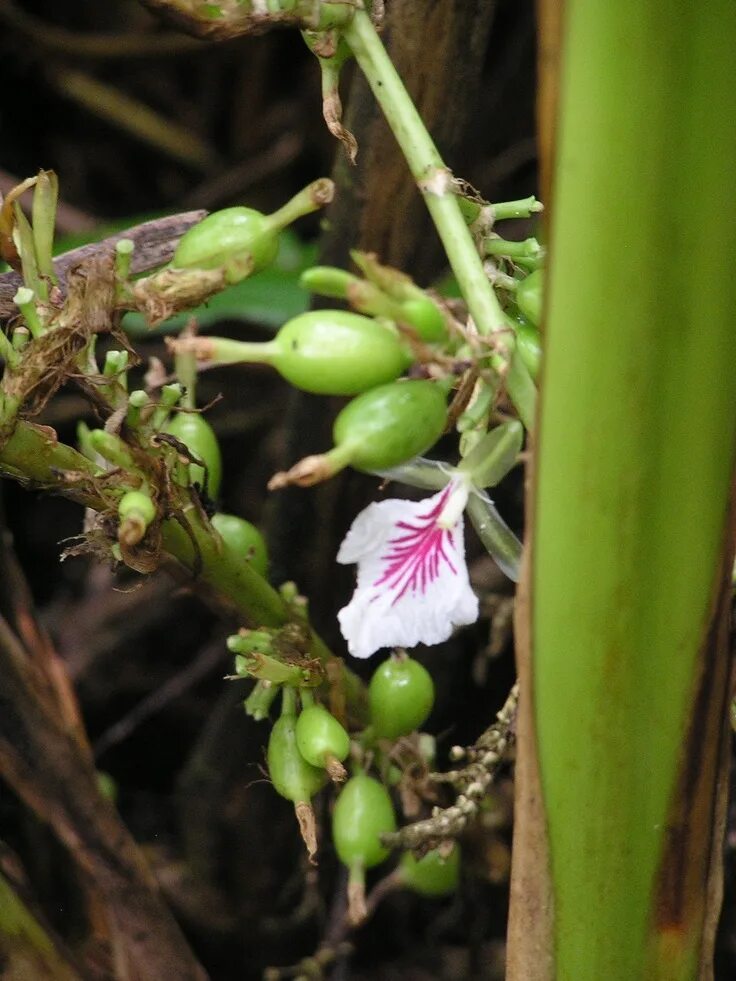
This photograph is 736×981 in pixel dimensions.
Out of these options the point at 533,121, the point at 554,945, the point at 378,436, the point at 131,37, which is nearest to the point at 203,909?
the point at 554,945

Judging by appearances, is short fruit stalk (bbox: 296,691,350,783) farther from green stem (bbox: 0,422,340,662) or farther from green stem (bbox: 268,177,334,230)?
green stem (bbox: 268,177,334,230)

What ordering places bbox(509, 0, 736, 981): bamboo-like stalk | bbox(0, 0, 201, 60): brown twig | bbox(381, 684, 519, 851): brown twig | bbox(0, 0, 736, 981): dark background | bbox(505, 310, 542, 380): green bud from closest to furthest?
1. bbox(509, 0, 736, 981): bamboo-like stalk
2. bbox(505, 310, 542, 380): green bud
3. bbox(381, 684, 519, 851): brown twig
4. bbox(0, 0, 736, 981): dark background
5. bbox(0, 0, 201, 60): brown twig

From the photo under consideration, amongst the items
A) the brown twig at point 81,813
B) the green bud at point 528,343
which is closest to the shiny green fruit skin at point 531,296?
the green bud at point 528,343

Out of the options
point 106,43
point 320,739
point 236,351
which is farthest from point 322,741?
point 106,43

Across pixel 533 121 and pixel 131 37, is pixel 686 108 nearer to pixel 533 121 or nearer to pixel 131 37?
pixel 533 121

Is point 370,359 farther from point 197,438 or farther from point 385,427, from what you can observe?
point 197,438

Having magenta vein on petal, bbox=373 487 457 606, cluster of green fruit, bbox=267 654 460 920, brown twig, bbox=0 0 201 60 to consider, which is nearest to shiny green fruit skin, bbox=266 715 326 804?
cluster of green fruit, bbox=267 654 460 920
